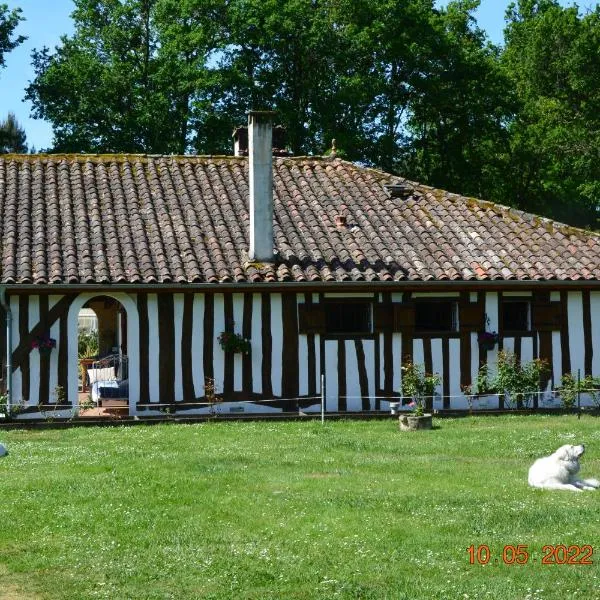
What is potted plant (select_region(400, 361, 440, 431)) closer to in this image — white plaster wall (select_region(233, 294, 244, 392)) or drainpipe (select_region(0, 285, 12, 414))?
white plaster wall (select_region(233, 294, 244, 392))

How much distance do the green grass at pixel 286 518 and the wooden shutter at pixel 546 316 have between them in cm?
527

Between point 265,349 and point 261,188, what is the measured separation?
9.88 feet

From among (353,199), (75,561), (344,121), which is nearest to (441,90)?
(344,121)

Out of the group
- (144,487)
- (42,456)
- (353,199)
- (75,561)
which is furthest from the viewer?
(353,199)

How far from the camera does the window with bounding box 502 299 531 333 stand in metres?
21.4

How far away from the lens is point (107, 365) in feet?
89.1

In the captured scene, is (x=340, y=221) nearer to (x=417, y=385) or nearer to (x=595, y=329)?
(x=417, y=385)

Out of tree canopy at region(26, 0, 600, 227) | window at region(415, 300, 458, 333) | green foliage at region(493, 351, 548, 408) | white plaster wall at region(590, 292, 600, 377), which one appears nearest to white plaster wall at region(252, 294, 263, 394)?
window at region(415, 300, 458, 333)

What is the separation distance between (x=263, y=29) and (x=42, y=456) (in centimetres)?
2544

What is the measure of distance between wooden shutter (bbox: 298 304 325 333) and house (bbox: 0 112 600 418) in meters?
0.04

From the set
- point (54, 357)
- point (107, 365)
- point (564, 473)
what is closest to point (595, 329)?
point (54, 357)

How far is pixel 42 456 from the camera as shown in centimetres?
1457

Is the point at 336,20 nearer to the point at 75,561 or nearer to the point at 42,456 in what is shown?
the point at 42,456
